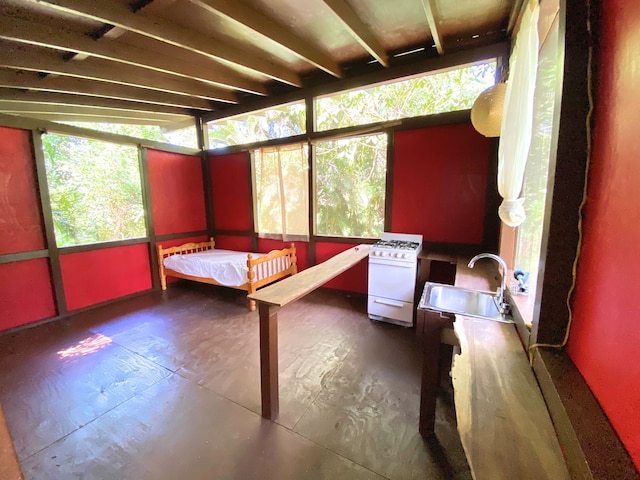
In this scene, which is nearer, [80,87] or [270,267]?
[80,87]

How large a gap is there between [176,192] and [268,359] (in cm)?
373

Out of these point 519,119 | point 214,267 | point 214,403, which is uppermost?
point 519,119

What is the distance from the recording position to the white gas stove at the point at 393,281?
2.68 meters

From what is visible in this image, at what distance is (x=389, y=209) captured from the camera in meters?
3.28

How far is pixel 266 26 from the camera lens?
213cm

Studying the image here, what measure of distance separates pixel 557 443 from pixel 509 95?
1.65 m

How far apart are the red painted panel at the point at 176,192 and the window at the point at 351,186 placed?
2340mm

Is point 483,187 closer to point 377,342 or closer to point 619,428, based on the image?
point 377,342

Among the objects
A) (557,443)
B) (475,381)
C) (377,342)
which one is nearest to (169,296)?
(377,342)

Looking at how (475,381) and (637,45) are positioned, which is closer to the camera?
(637,45)

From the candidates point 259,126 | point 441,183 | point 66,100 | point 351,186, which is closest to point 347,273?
point 351,186

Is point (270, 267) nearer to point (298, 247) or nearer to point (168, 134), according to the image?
point (298, 247)

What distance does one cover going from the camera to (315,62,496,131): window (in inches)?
108

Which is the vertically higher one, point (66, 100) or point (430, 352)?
point (66, 100)
